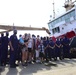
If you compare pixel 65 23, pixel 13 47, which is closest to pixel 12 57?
pixel 13 47

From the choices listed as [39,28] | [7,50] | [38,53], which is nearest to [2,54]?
[7,50]

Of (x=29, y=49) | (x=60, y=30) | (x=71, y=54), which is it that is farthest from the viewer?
(x=60, y=30)

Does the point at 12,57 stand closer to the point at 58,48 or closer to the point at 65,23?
the point at 58,48

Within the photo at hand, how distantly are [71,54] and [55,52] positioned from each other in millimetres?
1538

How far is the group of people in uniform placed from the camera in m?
10.4

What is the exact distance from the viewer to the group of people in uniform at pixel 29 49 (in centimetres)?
1042

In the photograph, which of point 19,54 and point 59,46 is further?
point 59,46

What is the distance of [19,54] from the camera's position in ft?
37.4

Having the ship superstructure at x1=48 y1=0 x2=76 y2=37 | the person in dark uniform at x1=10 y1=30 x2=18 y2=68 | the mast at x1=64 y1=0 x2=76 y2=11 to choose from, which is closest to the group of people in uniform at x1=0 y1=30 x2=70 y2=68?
the person in dark uniform at x1=10 y1=30 x2=18 y2=68

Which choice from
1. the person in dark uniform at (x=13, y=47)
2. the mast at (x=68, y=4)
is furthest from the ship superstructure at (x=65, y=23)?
the person in dark uniform at (x=13, y=47)

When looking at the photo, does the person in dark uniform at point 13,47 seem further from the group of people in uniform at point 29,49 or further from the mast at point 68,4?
the mast at point 68,4

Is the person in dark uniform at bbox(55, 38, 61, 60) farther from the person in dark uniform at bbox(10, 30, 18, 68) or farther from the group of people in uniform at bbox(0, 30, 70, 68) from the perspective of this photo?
the person in dark uniform at bbox(10, 30, 18, 68)

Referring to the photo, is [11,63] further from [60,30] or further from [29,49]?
[60,30]

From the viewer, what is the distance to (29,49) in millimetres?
11211
